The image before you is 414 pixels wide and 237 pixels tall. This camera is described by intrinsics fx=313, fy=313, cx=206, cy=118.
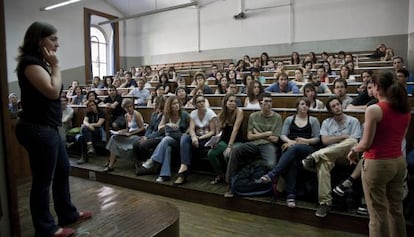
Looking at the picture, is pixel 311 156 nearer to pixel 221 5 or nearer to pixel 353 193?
pixel 353 193

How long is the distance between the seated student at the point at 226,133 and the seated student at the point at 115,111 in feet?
5.55

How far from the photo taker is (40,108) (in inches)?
54.0

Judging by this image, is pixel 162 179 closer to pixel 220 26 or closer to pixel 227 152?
pixel 227 152

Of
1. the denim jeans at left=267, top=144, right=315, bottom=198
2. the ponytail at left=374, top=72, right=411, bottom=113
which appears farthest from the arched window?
the ponytail at left=374, top=72, right=411, bottom=113

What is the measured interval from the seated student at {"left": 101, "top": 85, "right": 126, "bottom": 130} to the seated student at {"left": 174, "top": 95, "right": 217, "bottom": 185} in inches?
52.8

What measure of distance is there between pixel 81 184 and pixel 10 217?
51.5 inches

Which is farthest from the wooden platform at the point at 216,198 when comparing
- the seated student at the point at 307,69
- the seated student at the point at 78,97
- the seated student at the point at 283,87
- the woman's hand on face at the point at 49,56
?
the seated student at the point at 307,69

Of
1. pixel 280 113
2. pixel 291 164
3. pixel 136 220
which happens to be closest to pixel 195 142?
pixel 280 113

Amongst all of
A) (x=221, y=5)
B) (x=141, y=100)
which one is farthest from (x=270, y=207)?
(x=221, y=5)

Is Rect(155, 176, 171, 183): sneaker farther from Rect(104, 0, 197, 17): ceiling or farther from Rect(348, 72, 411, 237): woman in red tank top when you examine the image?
Rect(104, 0, 197, 17): ceiling

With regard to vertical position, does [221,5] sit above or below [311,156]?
above

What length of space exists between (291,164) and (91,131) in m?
2.78

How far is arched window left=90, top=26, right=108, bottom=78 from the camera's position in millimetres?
10234

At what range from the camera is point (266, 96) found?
2.88 m
